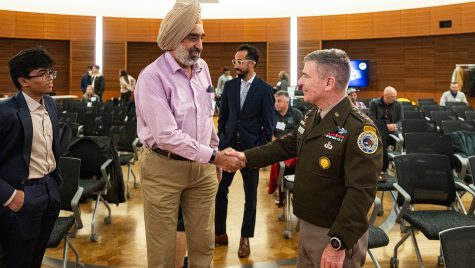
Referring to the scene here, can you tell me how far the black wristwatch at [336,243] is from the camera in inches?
68.4

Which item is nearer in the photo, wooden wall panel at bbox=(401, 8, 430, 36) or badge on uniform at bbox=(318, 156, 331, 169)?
badge on uniform at bbox=(318, 156, 331, 169)

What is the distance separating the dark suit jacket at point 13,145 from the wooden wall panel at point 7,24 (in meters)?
15.1

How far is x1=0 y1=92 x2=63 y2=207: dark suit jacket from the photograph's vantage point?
224cm

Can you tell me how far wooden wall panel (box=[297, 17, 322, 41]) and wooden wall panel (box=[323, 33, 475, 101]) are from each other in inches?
22.9

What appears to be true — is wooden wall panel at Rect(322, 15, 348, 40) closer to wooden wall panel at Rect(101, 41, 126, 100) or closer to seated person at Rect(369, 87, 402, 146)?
wooden wall panel at Rect(101, 41, 126, 100)

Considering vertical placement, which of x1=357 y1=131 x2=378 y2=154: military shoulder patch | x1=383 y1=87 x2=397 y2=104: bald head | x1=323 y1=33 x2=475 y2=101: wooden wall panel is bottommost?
x1=357 y1=131 x2=378 y2=154: military shoulder patch

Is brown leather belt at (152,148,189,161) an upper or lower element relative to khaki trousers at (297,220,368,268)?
upper

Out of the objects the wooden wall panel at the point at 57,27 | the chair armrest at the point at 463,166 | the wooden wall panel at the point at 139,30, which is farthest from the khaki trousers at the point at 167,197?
the wooden wall panel at the point at 57,27

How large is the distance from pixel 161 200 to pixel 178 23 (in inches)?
34.8

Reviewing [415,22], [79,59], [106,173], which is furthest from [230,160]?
[79,59]

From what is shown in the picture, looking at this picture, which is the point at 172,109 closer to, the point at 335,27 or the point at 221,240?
the point at 221,240

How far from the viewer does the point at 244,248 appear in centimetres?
386

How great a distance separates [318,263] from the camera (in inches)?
74.7

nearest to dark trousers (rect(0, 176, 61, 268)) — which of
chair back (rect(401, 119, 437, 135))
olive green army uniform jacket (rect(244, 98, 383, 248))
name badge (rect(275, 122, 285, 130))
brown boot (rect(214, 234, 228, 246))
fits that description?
olive green army uniform jacket (rect(244, 98, 383, 248))
